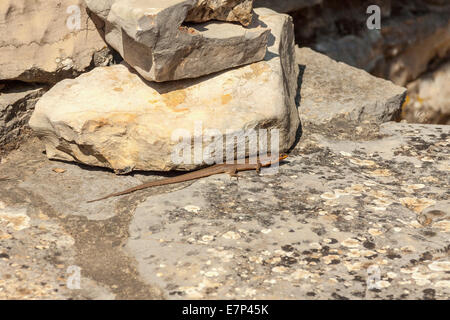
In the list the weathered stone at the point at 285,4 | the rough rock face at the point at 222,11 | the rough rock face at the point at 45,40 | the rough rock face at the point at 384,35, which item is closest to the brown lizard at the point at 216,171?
the rough rock face at the point at 222,11

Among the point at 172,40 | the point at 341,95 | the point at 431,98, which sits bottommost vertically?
the point at 431,98

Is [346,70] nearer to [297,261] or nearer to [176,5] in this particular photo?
[176,5]

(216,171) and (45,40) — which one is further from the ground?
(45,40)

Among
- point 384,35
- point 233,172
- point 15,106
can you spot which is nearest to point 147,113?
point 233,172

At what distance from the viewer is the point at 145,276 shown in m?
2.73

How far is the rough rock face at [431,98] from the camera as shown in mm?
6516

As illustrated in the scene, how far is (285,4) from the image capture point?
535cm

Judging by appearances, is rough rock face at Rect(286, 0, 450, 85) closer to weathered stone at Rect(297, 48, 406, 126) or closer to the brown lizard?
weathered stone at Rect(297, 48, 406, 126)

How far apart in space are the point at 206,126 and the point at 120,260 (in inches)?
37.9

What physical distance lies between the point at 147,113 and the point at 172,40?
421mm

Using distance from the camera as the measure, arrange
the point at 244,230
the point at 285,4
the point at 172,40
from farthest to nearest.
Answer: the point at 285,4 → the point at 172,40 → the point at 244,230

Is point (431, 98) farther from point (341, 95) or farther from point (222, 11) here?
point (222, 11)

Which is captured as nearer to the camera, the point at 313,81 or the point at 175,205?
the point at 175,205

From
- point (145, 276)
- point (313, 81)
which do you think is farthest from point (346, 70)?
point (145, 276)
